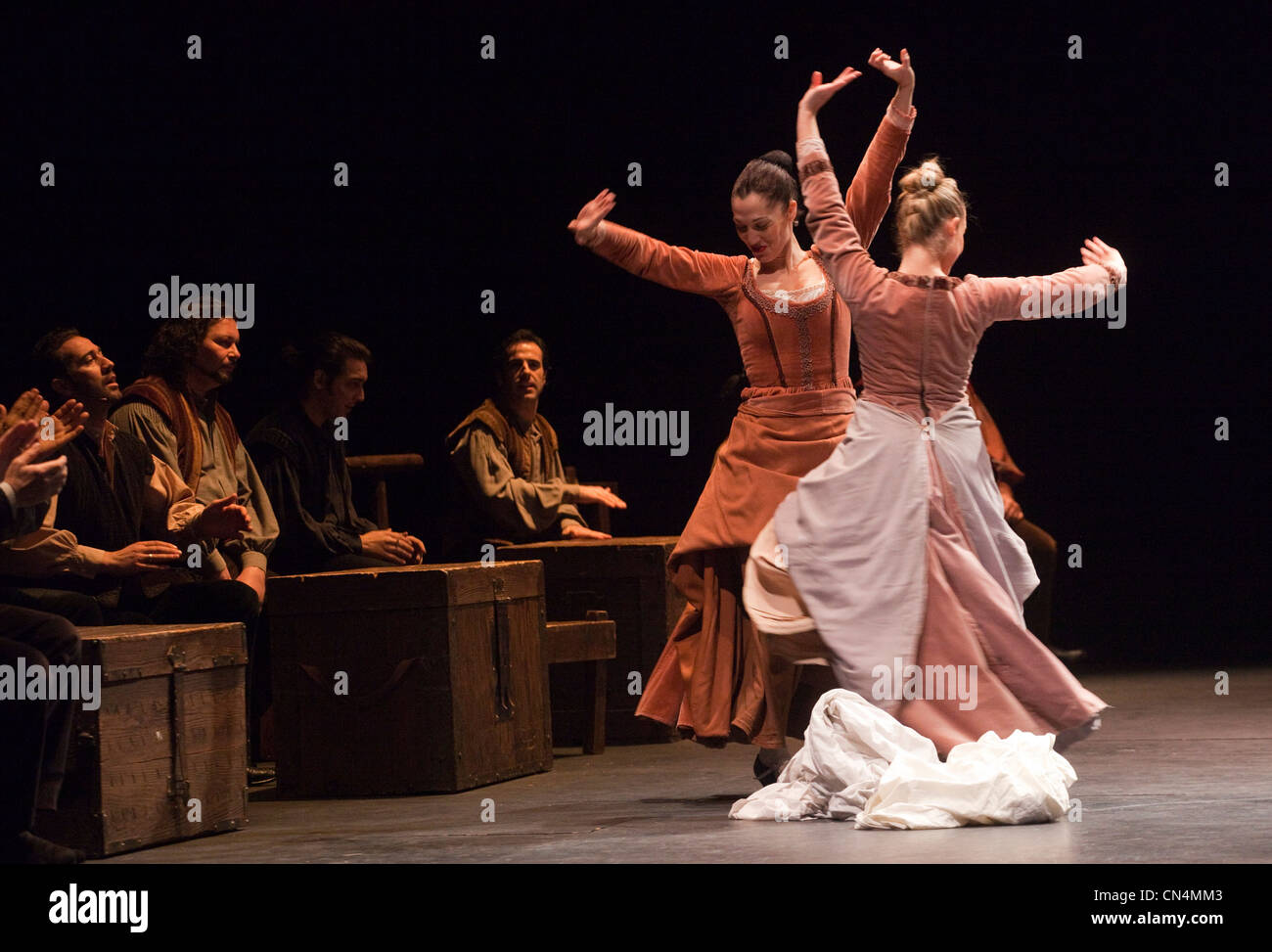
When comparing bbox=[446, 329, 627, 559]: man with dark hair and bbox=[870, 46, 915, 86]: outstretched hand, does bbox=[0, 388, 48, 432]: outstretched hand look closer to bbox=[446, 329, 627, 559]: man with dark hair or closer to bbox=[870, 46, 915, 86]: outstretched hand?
bbox=[870, 46, 915, 86]: outstretched hand

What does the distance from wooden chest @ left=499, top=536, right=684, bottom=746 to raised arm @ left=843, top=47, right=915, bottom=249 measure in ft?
5.64

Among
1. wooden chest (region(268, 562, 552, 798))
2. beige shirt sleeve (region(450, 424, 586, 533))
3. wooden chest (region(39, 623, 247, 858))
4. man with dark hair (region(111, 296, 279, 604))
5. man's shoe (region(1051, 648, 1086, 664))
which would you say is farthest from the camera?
man's shoe (region(1051, 648, 1086, 664))

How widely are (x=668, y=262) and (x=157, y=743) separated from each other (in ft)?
5.16

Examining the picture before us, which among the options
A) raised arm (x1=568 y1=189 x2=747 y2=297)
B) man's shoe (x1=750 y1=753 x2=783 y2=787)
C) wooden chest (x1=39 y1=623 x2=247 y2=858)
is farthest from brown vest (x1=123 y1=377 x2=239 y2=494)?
man's shoe (x1=750 y1=753 x2=783 y2=787)

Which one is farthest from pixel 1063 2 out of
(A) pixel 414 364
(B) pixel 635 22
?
(A) pixel 414 364

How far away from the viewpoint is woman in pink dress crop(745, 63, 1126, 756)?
12.9ft

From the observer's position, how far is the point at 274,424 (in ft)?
18.4

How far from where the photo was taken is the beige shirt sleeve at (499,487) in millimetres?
6020

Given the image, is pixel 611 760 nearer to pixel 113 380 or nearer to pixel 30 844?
pixel 113 380

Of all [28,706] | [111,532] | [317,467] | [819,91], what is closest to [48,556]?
[111,532]

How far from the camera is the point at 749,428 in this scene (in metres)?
4.38

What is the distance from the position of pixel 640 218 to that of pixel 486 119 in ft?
2.39

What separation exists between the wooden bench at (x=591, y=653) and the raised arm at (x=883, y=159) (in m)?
1.62

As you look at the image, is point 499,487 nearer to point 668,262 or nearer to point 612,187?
point 612,187
